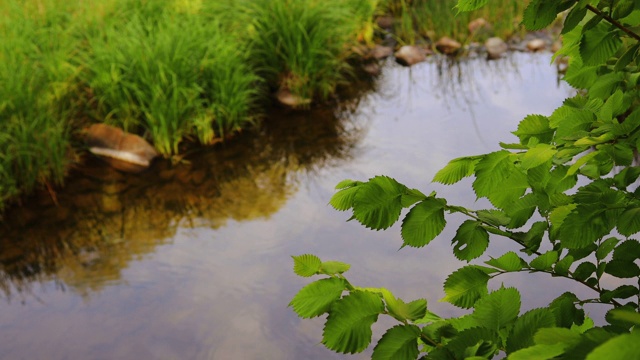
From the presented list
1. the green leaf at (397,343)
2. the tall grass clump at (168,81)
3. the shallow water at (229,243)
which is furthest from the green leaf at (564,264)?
the tall grass clump at (168,81)

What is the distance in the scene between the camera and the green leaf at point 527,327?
3.85 ft

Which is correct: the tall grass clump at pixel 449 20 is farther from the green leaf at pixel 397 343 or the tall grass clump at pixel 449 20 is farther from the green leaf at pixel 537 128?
the green leaf at pixel 397 343

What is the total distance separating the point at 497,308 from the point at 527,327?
8cm

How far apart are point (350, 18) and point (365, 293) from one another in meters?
7.33

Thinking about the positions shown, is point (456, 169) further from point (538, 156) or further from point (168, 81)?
point (168, 81)

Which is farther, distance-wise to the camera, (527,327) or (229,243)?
(229,243)

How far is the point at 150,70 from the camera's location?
6207 millimetres

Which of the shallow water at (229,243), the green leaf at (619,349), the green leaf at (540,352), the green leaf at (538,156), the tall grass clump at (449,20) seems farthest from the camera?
the tall grass clump at (449,20)

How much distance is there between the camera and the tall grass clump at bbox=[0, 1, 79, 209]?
5.47 m

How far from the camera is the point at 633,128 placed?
1261 mm

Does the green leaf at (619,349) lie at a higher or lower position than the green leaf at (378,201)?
higher

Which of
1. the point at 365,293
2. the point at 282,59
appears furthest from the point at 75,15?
the point at 365,293

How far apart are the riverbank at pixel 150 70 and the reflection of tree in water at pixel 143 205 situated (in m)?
0.24

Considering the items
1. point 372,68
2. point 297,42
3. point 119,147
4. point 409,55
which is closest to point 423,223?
point 119,147
